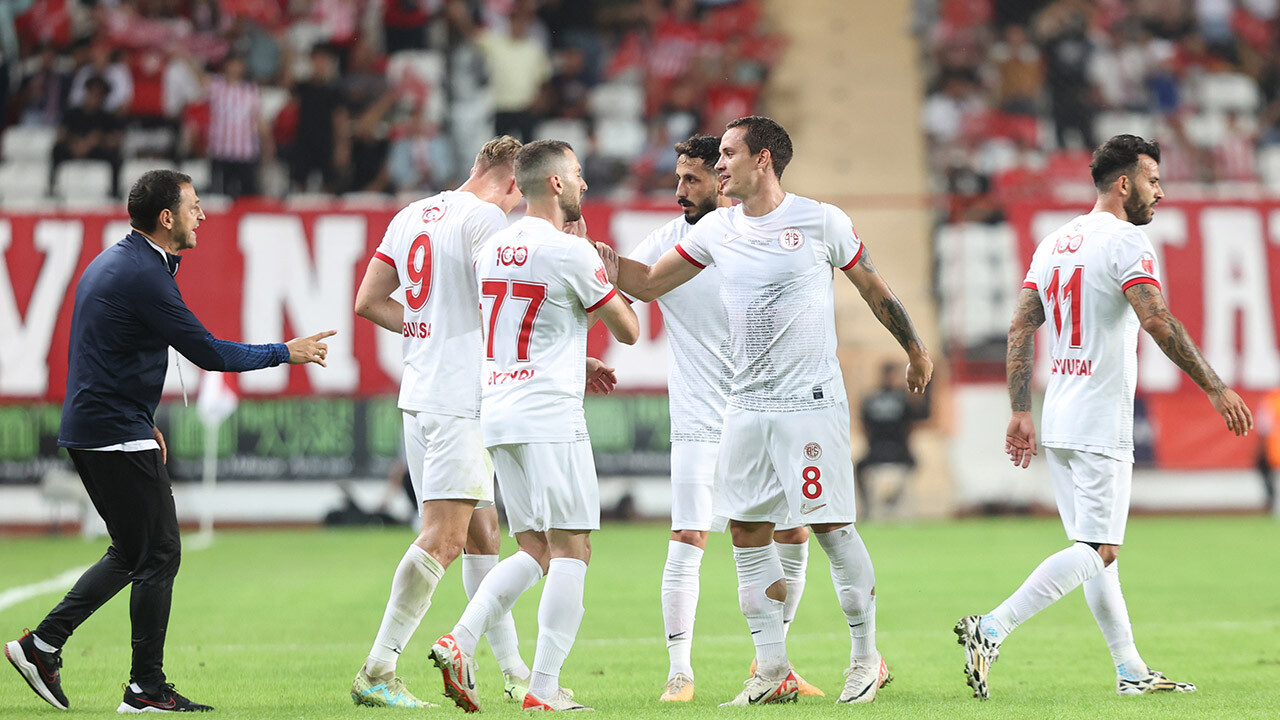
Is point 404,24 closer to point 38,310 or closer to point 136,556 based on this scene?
point 38,310

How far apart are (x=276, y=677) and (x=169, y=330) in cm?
209

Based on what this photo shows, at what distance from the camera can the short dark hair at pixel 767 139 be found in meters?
6.23

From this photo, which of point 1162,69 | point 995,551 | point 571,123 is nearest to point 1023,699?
point 995,551

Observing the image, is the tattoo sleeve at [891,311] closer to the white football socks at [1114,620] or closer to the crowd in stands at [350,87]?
the white football socks at [1114,620]

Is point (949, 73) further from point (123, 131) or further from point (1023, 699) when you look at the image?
point (1023, 699)

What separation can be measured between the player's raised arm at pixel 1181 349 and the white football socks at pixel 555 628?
2.75 metres

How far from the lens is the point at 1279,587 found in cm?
1109

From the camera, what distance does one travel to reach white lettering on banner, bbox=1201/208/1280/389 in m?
18.8

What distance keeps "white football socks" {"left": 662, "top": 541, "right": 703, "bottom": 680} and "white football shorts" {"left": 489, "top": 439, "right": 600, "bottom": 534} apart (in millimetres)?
922

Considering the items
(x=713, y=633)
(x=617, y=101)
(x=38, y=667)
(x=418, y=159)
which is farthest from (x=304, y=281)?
(x=38, y=667)

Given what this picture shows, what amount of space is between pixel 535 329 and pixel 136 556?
2.03 m

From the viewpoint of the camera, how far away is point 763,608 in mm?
6297

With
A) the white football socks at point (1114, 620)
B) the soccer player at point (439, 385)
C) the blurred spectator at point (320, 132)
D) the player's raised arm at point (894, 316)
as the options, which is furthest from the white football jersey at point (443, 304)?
the blurred spectator at point (320, 132)

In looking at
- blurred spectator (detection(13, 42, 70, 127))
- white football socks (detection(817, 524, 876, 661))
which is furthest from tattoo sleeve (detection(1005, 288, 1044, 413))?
blurred spectator (detection(13, 42, 70, 127))
